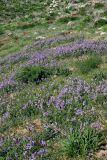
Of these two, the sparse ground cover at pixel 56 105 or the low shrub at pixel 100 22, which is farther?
the low shrub at pixel 100 22

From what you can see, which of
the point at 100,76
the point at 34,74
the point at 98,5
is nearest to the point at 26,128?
the point at 100,76

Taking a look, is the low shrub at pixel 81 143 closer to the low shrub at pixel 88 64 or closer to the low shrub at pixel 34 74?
the low shrub at pixel 88 64

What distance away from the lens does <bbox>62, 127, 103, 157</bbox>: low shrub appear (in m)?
7.46

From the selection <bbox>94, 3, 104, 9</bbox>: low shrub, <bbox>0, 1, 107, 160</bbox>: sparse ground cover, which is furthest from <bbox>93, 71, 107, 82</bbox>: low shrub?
<bbox>94, 3, 104, 9</bbox>: low shrub

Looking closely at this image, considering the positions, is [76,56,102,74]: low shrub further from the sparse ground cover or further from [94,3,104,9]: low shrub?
[94,3,104,9]: low shrub

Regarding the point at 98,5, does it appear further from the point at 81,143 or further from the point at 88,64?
the point at 81,143

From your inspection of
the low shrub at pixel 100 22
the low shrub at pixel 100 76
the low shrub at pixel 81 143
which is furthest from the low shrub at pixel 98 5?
the low shrub at pixel 81 143

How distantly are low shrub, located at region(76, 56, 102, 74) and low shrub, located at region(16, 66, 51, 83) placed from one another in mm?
1198

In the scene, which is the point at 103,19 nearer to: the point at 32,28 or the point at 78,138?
the point at 32,28

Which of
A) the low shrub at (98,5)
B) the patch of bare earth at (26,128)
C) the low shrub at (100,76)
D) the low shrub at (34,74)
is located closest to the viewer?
the patch of bare earth at (26,128)

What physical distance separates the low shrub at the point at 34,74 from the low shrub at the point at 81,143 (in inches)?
205

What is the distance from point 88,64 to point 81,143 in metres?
5.76

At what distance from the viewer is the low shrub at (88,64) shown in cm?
1267

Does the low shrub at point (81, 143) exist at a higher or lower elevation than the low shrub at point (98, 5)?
higher
